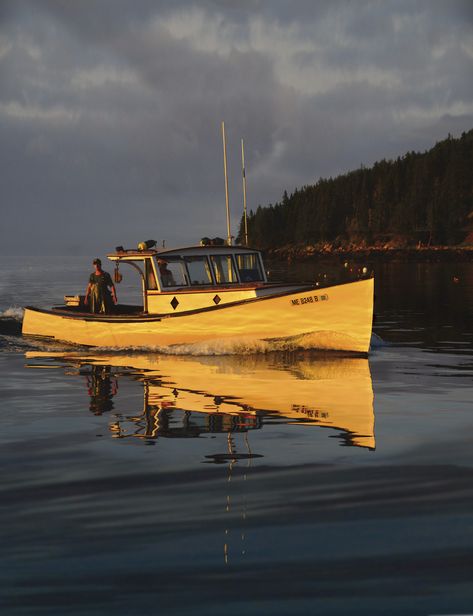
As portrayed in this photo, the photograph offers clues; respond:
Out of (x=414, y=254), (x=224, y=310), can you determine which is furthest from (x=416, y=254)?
(x=224, y=310)

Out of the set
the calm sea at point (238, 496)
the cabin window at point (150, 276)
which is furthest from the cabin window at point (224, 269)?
the calm sea at point (238, 496)

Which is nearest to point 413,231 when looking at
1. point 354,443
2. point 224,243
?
point 224,243

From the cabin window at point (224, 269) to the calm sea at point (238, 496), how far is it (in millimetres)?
6715

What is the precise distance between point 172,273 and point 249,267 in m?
2.34

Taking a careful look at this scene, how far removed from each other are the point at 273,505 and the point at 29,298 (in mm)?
55514

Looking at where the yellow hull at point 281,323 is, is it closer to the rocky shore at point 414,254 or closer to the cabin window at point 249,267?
the cabin window at point 249,267

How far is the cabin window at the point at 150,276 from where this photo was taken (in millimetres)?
26203

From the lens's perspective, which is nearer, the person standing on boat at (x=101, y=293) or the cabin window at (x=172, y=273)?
the cabin window at (x=172, y=273)

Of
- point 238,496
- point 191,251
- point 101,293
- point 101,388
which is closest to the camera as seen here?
point 238,496

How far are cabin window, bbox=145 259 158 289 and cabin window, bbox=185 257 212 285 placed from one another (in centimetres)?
106

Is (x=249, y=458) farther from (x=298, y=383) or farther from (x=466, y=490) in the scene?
(x=298, y=383)

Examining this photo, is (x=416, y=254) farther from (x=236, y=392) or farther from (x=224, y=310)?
(x=236, y=392)

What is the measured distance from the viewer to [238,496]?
9.83 metres

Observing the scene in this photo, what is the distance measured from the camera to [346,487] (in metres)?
10.1
